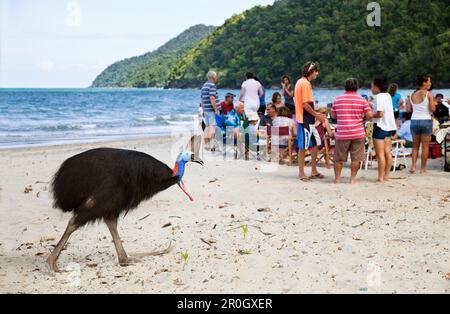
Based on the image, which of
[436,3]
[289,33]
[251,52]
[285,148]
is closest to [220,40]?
[251,52]

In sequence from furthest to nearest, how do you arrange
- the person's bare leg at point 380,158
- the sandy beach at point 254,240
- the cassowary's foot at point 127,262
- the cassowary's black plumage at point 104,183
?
the person's bare leg at point 380,158
the cassowary's foot at point 127,262
the cassowary's black plumage at point 104,183
the sandy beach at point 254,240

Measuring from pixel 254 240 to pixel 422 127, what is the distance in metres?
4.75

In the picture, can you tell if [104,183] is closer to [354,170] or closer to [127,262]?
[127,262]

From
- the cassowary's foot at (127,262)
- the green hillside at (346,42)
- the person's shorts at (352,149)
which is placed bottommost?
the cassowary's foot at (127,262)

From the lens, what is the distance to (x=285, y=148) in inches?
424

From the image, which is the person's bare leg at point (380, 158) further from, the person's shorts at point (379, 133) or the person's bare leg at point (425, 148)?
the person's bare leg at point (425, 148)

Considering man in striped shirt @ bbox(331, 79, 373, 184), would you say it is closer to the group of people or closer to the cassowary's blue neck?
the group of people

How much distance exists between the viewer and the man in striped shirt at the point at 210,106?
11758mm

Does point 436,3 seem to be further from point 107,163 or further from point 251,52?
point 107,163

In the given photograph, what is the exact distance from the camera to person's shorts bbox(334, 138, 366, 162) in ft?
26.7

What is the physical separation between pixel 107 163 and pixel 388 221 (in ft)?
9.87

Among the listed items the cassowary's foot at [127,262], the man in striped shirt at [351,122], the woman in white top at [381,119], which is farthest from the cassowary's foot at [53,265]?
the woman in white top at [381,119]

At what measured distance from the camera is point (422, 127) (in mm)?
8930

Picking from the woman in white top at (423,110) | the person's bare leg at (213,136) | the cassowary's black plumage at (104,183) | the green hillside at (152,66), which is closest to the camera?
the cassowary's black plumage at (104,183)
